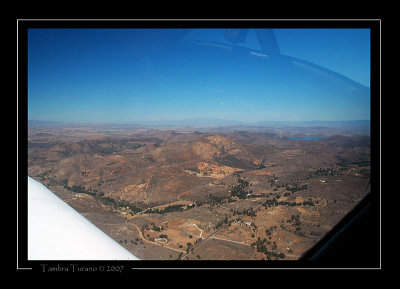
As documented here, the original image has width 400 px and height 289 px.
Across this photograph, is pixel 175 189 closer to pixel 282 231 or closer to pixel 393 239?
pixel 282 231

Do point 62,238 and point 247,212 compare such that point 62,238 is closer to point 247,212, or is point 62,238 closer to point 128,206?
point 247,212

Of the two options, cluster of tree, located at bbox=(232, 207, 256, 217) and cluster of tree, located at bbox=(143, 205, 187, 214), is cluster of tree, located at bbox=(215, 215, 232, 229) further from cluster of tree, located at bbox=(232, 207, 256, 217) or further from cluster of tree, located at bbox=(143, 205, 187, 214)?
cluster of tree, located at bbox=(143, 205, 187, 214)

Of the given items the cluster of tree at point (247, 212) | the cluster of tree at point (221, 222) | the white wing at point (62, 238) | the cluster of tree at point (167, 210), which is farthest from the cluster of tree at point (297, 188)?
the white wing at point (62, 238)

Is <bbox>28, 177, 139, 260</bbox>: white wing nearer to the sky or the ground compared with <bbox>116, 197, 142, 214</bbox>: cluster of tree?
nearer to the sky

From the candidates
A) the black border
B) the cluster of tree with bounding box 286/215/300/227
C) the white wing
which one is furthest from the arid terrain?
the white wing

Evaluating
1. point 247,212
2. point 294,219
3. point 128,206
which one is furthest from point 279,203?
point 128,206
